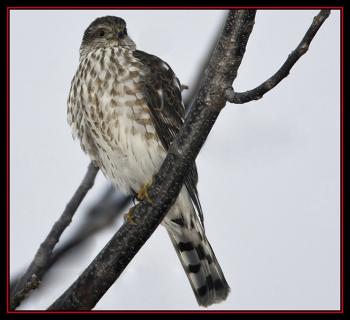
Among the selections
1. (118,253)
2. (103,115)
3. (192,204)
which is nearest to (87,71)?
(103,115)

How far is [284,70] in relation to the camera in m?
3.23

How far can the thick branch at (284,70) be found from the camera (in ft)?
10.2

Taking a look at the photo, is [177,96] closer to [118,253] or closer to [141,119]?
[141,119]

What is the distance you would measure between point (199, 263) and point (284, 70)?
273 cm

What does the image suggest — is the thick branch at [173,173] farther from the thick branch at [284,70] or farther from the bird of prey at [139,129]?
the bird of prey at [139,129]

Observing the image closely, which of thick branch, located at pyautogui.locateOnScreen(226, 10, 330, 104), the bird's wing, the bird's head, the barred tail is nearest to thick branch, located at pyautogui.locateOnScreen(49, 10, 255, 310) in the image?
thick branch, located at pyautogui.locateOnScreen(226, 10, 330, 104)

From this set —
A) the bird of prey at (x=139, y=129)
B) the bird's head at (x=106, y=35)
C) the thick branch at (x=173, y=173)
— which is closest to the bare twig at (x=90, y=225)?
the thick branch at (x=173, y=173)

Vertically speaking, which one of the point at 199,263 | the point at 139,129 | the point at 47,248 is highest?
the point at 139,129

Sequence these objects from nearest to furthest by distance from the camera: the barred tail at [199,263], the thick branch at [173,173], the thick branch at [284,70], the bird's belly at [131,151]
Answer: the thick branch at [284,70] < the thick branch at [173,173] < the bird's belly at [131,151] < the barred tail at [199,263]

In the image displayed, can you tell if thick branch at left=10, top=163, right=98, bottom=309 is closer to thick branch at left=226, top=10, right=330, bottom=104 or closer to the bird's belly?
the bird's belly

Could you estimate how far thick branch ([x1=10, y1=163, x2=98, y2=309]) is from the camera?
367cm

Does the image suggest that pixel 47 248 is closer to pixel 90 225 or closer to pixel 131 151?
pixel 90 225

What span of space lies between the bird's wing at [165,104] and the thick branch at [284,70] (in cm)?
161

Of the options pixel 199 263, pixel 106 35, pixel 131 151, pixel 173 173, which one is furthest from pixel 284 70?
pixel 106 35
